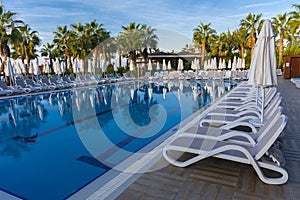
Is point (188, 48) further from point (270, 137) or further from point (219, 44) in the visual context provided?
point (270, 137)

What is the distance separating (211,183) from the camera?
2920 mm

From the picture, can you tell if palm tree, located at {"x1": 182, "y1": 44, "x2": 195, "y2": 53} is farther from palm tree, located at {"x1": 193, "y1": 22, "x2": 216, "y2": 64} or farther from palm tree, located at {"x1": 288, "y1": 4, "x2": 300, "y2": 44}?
palm tree, located at {"x1": 288, "y1": 4, "x2": 300, "y2": 44}

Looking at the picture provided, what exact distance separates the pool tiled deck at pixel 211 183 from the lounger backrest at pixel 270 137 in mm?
361

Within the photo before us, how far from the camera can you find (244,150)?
9.52ft

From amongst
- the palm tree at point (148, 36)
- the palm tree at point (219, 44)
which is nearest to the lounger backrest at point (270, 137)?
the palm tree at point (148, 36)

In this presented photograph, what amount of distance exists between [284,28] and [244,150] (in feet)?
102

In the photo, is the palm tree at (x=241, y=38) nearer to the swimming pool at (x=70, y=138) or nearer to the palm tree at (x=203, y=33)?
the palm tree at (x=203, y=33)

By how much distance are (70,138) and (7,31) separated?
1725 cm

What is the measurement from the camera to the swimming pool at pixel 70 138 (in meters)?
3.65

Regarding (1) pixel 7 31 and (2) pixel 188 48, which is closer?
(1) pixel 7 31

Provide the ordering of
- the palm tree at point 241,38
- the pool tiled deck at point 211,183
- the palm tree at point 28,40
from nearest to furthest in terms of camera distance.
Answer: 1. the pool tiled deck at point 211,183
2. the palm tree at point 28,40
3. the palm tree at point 241,38

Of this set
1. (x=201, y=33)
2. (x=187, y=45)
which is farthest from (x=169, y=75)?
(x=187, y=45)

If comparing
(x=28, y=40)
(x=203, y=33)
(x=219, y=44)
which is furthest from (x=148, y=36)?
(x=28, y=40)

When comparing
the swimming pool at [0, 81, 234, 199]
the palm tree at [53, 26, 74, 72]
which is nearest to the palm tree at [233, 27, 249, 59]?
the palm tree at [53, 26, 74, 72]
